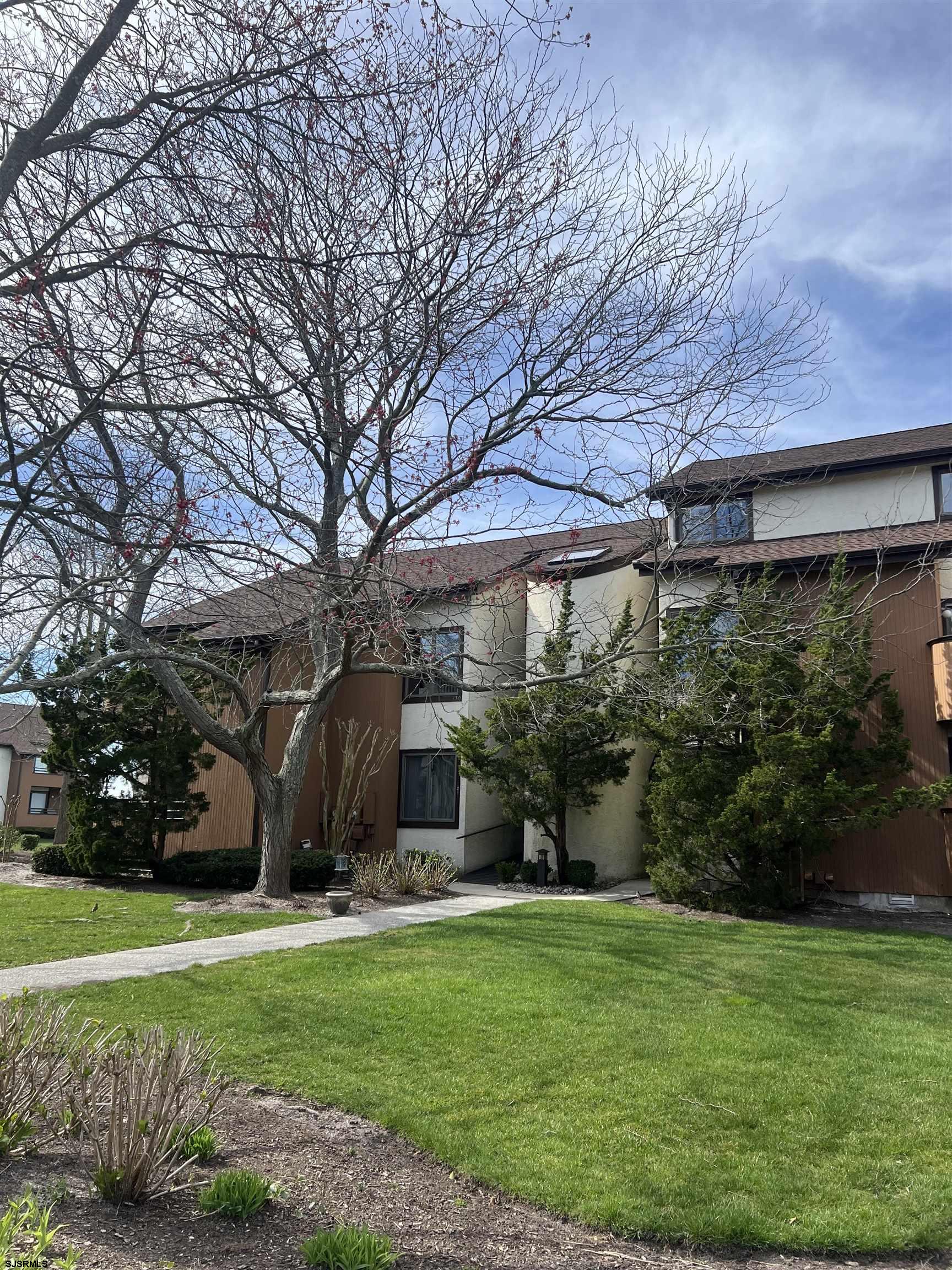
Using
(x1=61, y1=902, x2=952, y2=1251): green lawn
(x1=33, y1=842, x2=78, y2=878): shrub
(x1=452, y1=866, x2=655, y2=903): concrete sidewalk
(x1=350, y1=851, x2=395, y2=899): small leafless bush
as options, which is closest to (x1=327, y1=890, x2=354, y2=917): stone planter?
(x1=350, y1=851, x2=395, y2=899): small leafless bush

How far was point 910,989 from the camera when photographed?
8852 millimetres

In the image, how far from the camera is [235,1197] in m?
3.80

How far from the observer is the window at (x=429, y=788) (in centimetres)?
1948

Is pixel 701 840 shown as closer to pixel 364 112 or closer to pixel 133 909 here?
pixel 133 909

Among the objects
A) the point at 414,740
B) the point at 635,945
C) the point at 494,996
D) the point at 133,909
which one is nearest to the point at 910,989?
the point at 635,945

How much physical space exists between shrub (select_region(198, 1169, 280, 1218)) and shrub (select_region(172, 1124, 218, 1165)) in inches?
9.4

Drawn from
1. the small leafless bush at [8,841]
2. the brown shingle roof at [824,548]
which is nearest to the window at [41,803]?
the small leafless bush at [8,841]

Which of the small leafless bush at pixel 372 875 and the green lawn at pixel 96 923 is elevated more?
the small leafless bush at pixel 372 875

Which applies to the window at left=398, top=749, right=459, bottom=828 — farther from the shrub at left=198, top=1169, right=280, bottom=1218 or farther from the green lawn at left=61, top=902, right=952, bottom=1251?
the shrub at left=198, top=1169, right=280, bottom=1218

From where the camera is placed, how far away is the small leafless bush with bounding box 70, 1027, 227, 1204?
12.3 ft

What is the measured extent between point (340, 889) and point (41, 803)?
113ft

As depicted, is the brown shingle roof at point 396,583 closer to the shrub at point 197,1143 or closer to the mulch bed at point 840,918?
the shrub at point 197,1143

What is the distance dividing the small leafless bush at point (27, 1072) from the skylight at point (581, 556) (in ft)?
43.4

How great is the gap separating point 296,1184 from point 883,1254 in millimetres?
2635
